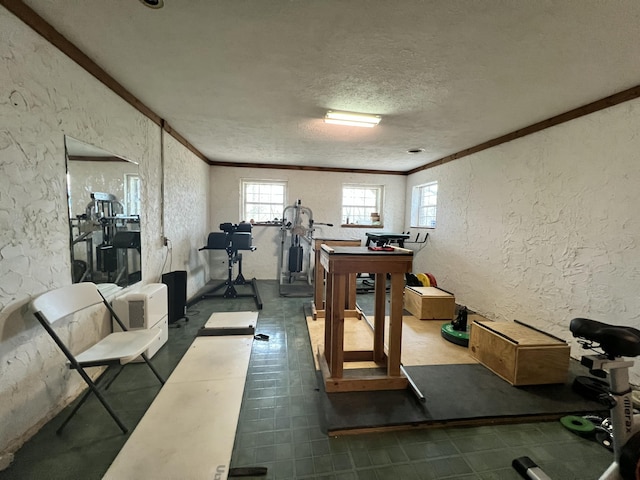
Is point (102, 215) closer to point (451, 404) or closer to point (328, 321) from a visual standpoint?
point (328, 321)

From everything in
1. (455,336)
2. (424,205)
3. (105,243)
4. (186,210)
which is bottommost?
(455,336)

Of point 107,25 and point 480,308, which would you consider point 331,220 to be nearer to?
point 480,308

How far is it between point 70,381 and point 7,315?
0.74 meters

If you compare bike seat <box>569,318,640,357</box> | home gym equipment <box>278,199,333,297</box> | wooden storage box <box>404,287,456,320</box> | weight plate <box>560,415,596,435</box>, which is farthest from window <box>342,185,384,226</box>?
bike seat <box>569,318,640,357</box>

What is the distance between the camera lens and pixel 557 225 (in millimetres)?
2854

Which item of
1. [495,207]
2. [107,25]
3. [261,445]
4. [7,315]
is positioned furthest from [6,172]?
[495,207]

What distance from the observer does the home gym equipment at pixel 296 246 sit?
18.6 ft

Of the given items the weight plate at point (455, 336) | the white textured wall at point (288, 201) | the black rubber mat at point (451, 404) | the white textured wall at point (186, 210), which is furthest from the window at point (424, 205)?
the white textured wall at point (186, 210)

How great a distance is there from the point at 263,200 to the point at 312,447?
5072mm

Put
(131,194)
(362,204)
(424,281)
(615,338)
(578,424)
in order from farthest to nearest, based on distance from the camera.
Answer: (362,204) → (424,281) → (131,194) → (578,424) → (615,338)

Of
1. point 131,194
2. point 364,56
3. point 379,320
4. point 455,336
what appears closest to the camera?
point 364,56

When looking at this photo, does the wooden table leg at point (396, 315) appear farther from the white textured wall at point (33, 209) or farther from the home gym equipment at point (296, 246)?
the home gym equipment at point (296, 246)

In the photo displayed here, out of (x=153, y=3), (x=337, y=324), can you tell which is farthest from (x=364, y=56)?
(x=337, y=324)

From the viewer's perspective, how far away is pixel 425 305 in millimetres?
3697
